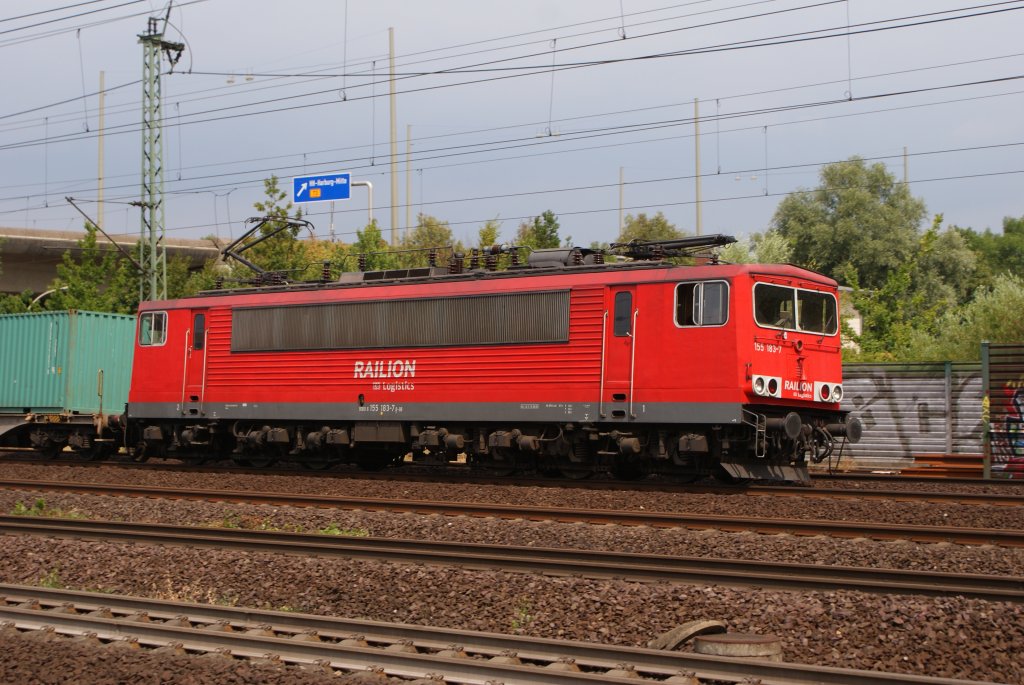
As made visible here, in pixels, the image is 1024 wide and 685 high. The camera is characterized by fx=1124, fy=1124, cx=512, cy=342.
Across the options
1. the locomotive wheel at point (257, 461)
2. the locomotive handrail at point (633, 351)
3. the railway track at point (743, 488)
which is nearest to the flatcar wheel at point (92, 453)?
the locomotive wheel at point (257, 461)

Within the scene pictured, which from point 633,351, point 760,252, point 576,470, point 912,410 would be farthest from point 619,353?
point 760,252

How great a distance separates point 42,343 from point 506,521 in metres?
16.5

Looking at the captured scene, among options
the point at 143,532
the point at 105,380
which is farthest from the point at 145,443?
the point at 143,532

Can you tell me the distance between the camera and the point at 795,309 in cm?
1759

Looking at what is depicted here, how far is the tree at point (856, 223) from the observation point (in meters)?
68.8

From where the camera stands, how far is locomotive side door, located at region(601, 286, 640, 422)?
17359 mm

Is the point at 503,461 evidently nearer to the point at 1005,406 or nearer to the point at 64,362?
the point at 1005,406

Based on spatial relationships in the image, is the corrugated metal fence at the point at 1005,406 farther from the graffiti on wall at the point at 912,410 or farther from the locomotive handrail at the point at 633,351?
the locomotive handrail at the point at 633,351

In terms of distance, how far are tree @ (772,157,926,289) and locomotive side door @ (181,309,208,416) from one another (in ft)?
170

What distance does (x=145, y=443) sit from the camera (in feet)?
78.9

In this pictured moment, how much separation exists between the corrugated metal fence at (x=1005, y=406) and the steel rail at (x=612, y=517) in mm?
7820

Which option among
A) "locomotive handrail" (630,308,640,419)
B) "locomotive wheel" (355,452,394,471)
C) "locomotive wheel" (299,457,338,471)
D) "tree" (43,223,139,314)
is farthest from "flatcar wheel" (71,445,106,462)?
"locomotive handrail" (630,308,640,419)

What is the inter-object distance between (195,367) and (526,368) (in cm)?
772

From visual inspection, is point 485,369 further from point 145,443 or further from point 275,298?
point 145,443
